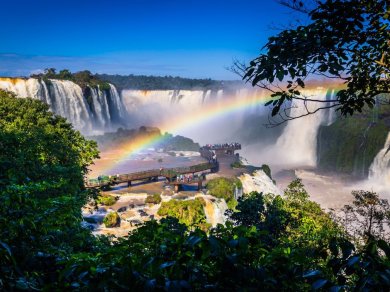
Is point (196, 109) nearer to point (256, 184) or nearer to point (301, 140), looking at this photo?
point (301, 140)

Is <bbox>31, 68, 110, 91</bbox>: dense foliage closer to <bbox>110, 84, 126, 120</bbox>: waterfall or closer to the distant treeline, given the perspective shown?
<bbox>110, 84, 126, 120</bbox>: waterfall

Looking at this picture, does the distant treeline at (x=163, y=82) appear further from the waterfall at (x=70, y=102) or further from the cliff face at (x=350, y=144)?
the waterfall at (x=70, y=102)

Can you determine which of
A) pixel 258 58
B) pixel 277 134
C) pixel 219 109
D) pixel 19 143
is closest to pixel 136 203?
Result: pixel 19 143

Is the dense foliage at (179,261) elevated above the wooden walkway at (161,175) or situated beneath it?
elevated above

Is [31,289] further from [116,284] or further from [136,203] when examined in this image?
[136,203]

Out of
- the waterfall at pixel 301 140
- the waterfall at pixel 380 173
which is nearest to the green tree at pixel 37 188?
the waterfall at pixel 380 173

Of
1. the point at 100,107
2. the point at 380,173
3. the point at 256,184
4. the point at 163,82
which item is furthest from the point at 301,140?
the point at 163,82
